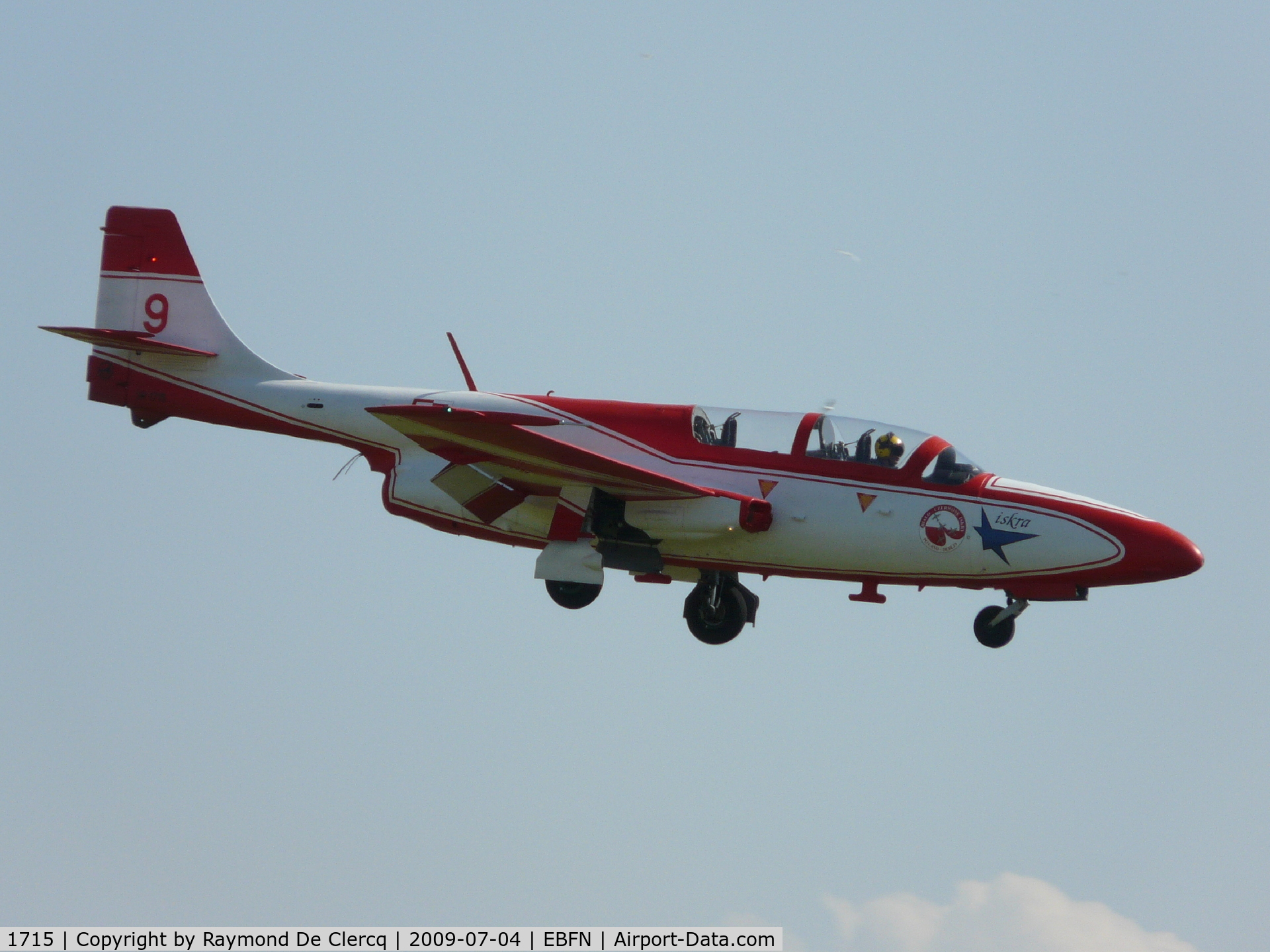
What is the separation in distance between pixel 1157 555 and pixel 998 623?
211cm

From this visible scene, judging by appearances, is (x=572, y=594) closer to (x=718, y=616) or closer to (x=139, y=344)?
(x=718, y=616)

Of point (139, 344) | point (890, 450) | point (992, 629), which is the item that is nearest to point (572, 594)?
point (890, 450)

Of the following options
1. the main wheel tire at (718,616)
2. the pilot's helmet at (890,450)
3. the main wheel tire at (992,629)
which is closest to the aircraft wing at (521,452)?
the main wheel tire at (718,616)

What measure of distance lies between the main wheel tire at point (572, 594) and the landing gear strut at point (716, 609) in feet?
4.22

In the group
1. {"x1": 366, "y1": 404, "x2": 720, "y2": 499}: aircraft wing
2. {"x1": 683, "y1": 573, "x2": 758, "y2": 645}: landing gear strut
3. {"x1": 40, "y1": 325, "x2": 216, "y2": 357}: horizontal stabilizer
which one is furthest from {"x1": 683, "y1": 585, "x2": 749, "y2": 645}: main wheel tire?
{"x1": 40, "y1": 325, "x2": 216, "y2": 357}: horizontal stabilizer

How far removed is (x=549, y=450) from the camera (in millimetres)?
20656

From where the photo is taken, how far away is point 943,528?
2103 centimetres

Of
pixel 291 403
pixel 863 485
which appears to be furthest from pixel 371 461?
pixel 863 485

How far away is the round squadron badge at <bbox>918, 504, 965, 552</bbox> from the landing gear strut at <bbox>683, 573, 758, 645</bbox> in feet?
9.38

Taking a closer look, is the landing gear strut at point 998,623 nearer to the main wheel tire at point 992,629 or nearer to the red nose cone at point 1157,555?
the main wheel tire at point 992,629

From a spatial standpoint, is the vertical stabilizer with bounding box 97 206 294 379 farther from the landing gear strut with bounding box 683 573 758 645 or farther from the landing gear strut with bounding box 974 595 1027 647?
the landing gear strut with bounding box 974 595 1027 647

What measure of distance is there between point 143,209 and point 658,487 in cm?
918

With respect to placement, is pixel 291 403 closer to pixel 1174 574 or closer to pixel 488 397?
pixel 488 397

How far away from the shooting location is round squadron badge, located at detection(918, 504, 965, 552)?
2102 cm
